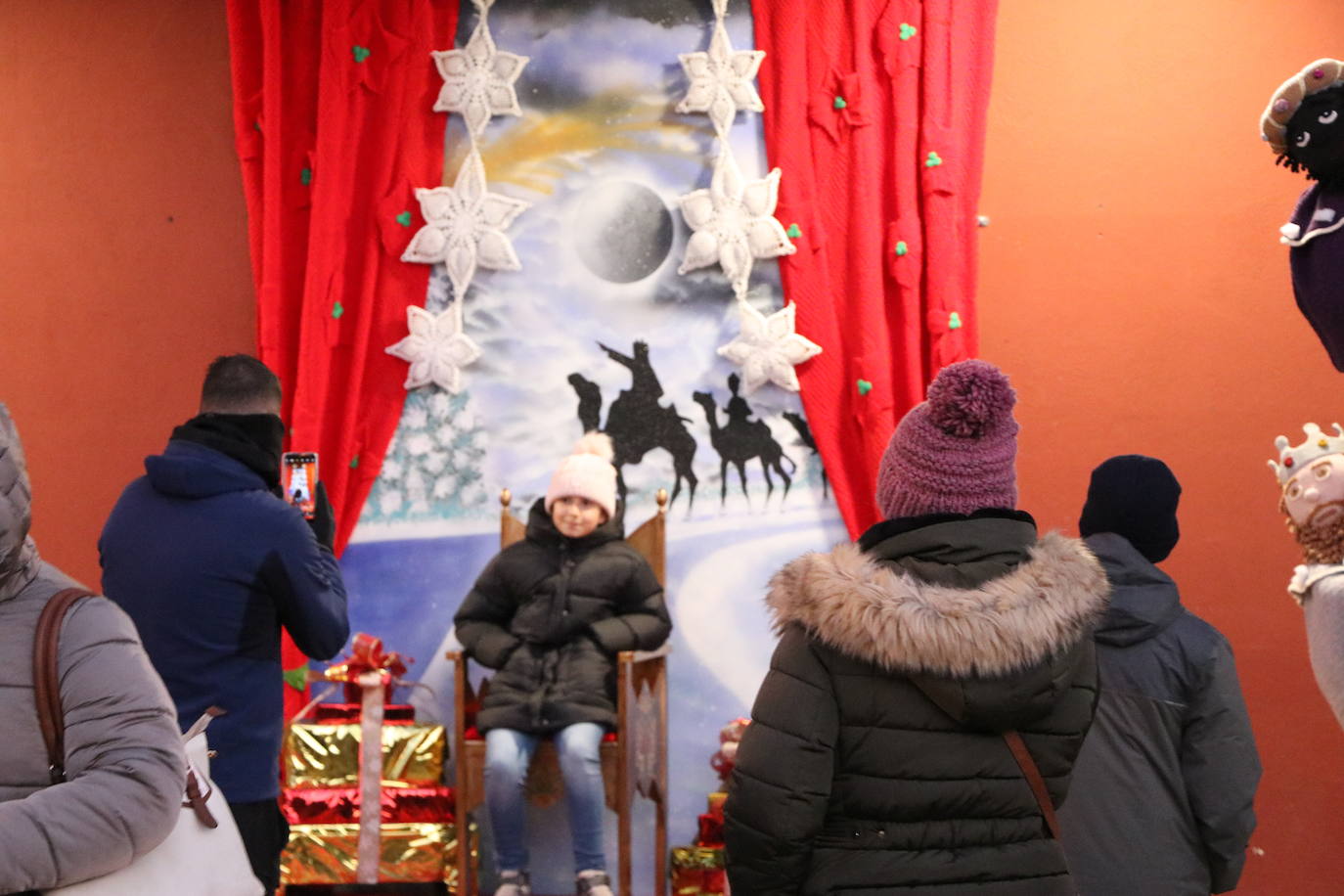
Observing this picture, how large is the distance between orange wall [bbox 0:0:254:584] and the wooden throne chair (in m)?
1.26

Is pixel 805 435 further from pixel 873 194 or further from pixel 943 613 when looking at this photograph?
pixel 943 613

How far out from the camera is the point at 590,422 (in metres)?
4.38

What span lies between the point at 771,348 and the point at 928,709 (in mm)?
2671

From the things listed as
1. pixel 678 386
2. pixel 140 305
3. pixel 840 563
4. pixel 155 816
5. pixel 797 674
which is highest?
pixel 140 305

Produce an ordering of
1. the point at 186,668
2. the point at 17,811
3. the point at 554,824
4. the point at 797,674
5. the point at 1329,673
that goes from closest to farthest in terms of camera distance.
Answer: the point at 17,811 → the point at 797,674 → the point at 1329,673 → the point at 186,668 → the point at 554,824

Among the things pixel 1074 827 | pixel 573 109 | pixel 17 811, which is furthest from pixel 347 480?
pixel 17 811

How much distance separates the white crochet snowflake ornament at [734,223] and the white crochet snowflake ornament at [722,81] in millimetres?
126

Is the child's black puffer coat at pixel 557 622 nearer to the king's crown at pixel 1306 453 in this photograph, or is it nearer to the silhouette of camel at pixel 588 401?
the silhouette of camel at pixel 588 401

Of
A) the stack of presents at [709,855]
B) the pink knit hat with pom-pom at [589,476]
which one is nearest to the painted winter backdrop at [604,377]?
the pink knit hat with pom-pom at [589,476]

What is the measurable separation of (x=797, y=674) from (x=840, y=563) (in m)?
0.16

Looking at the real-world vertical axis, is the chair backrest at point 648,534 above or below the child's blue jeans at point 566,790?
above

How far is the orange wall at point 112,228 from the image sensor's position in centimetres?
438

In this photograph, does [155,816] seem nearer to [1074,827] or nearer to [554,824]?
[1074,827]

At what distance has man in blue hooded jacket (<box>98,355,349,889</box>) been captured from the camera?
7.55 ft
